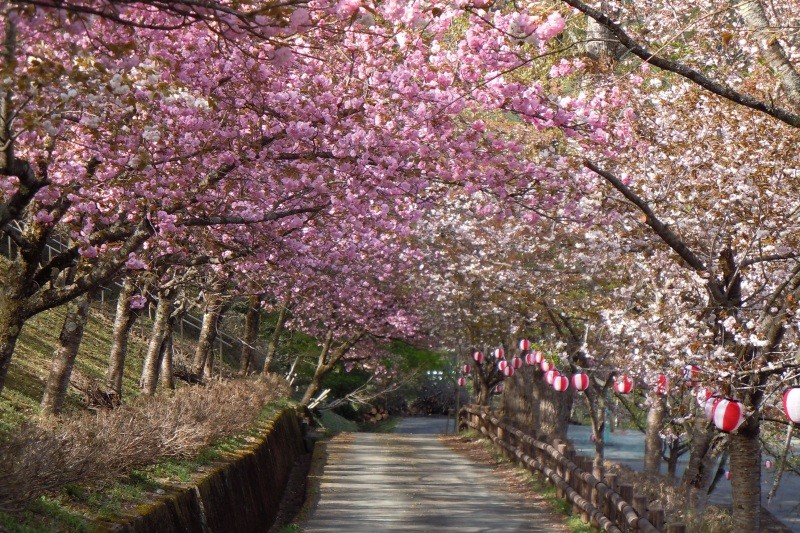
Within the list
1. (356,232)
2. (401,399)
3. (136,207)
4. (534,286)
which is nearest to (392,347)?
(401,399)

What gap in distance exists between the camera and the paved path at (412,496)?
15.6 metres

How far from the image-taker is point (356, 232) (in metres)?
15.7

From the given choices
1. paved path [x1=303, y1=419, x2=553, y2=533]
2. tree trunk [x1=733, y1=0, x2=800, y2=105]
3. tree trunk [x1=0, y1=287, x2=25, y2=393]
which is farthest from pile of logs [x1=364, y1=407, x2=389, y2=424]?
tree trunk [x1=733, y1=0, x2=800, y2=105]

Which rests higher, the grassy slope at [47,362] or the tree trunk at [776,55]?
the tree trunk at [776,55]

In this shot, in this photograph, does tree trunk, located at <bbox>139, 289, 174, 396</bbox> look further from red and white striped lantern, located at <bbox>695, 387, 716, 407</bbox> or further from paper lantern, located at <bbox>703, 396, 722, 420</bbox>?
paper lantern, located at <bbox>703, 396, 722, 420</bbox>

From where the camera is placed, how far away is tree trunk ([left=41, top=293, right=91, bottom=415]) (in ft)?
42.5

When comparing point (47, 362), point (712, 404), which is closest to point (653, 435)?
point (47, 362)

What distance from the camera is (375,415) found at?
54.0 metres

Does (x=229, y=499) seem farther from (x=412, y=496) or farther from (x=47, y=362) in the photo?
(x=47, y=362)

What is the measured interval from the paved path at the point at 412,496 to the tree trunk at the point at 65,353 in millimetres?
4186

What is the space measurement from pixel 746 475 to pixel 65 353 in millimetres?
8539

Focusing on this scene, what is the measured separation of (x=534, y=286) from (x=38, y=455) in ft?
46.6

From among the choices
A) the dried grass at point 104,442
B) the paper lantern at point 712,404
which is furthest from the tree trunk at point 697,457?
the dried grass at point 104,442

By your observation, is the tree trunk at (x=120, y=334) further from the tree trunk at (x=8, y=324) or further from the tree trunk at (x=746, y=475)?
the tree trunk at (x=746, y=475)
